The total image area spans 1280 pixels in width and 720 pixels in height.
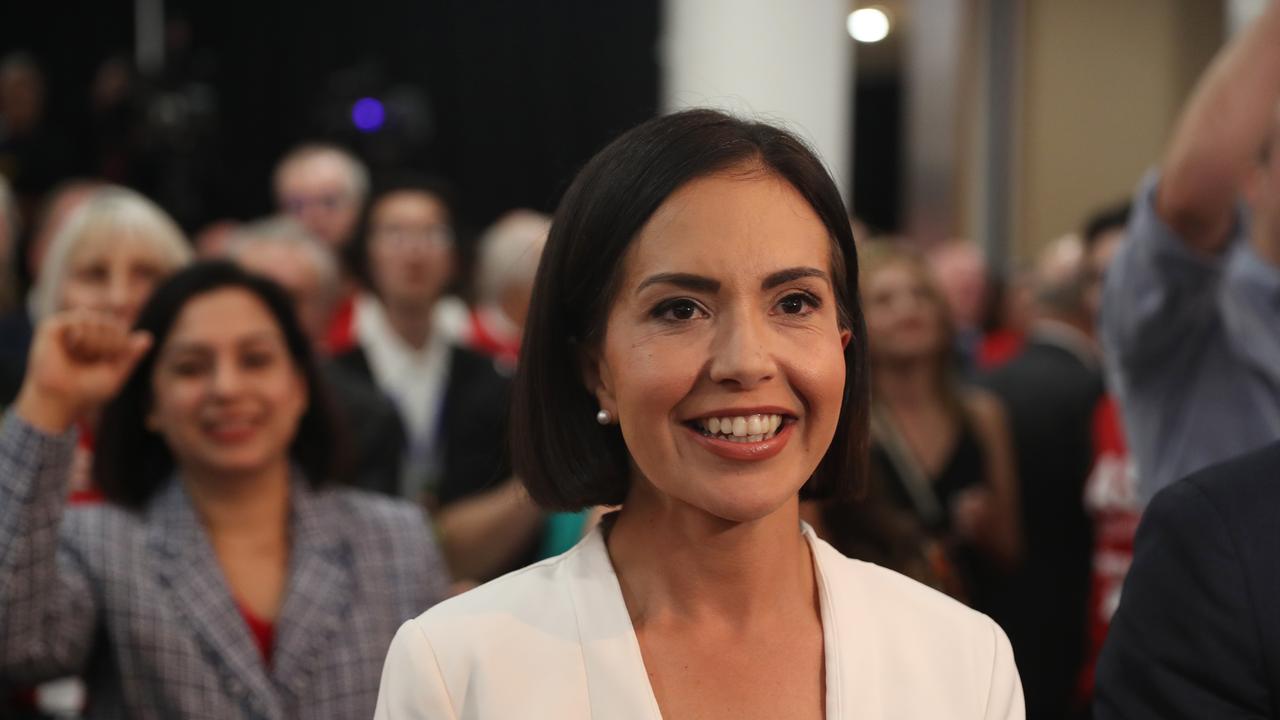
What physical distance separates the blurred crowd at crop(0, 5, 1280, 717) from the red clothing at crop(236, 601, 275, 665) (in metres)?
0.36

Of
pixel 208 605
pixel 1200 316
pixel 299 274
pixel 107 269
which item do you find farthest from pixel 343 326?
pixel 1200 316

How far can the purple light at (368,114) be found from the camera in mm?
9148

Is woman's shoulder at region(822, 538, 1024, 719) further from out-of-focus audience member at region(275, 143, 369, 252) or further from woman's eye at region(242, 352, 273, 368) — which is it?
out-of-focus audience member at region(275, 143, 369, 252)

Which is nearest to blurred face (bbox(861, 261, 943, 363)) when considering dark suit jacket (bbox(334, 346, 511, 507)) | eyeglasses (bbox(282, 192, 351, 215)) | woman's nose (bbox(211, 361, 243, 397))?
dark suit jacket (bbox(334, 346, 511, 507))

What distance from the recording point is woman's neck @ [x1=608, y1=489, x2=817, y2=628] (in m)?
1.67

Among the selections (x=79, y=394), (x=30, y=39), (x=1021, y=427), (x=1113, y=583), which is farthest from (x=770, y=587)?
(x=30, y=39)

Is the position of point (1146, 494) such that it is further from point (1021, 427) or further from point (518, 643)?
point (1021, 427)

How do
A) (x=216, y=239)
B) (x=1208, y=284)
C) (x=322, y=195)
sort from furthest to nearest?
(x=216, y=239)
(x=322, y=195)
(x=1208, y=284)

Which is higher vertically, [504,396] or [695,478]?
[695,478]

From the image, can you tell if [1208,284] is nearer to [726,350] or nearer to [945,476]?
[726,350]

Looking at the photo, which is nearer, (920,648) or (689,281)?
(689,281)

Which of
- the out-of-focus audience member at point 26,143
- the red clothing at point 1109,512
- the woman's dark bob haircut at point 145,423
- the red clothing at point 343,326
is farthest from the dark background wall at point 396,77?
the woman's dark bob haircut at point 145,423

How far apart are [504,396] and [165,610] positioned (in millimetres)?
803

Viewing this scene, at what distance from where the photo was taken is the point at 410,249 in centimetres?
470
